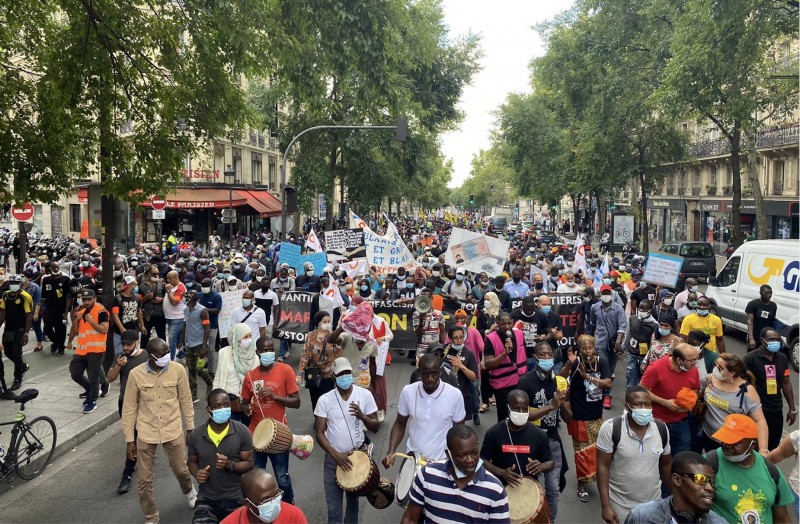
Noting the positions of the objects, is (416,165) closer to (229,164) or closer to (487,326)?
(229,164)

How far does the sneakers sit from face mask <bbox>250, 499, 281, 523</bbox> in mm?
3829

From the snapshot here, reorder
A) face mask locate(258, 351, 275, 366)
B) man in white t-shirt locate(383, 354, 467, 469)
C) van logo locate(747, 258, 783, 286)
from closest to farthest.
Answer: man in white t-shirt locate(383, 354, 467, 469) < face mask locate(258, 351, 275, 366) < van logo locate(747, 258, 783, 286)

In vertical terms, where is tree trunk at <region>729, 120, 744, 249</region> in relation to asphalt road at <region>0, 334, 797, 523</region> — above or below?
above

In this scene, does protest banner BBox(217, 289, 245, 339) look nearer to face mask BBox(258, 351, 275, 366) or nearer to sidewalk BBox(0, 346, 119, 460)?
sidewalk BBox(0, 346, 119, 460)

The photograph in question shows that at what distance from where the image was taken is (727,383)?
235 inches

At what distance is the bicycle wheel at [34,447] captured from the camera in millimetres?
7367

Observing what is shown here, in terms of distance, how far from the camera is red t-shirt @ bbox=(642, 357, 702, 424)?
634 cm

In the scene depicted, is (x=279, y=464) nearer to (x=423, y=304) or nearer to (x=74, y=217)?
(x=423, y=304)

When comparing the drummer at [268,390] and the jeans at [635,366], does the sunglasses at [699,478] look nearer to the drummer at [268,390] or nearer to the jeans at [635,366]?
the drummer at [268,390]

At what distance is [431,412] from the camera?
548 centimetres

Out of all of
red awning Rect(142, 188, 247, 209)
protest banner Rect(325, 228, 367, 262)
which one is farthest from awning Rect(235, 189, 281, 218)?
protest banner Rect(325, 228, 367, 262)

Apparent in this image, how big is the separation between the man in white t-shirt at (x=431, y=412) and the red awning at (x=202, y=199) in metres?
33.7

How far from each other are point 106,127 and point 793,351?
39.1 feet

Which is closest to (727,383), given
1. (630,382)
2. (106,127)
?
(630,382)
